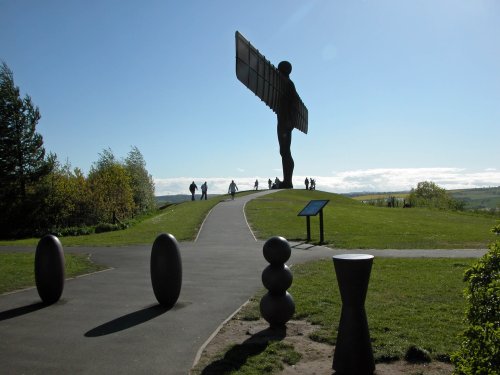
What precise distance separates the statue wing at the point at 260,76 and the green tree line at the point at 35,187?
1632 cm

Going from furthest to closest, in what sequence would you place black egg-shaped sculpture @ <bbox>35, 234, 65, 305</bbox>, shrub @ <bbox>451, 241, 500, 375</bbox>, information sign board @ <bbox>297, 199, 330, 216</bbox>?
information sign board @ <bbox>297, 199, 330, 216</bbox>
black egg-shaped sculpture @ <bbox>35, 234, 65, 305</bbox>
shrub @ <bbox>451, 241, 500, 375</bbox>

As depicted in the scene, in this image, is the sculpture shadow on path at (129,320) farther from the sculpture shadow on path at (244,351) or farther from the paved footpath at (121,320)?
the sculpture shadow on path at (244,351)

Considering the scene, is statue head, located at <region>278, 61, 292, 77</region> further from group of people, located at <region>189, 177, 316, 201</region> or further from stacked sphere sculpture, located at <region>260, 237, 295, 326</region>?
stacked sphere sculpture, located at <region>260, 237, 295, 326</region>

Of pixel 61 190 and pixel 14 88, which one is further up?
pixel 14 88

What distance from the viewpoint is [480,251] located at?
1387cm

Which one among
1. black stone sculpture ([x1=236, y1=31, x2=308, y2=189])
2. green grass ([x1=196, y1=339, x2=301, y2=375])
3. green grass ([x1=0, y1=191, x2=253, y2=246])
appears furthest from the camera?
black stone sculpture ([x1=236, y1=31, x2=308, y2=189])

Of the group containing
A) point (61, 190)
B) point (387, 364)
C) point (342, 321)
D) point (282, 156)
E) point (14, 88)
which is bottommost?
point (387, 364)

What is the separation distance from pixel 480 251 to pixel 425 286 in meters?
6.70

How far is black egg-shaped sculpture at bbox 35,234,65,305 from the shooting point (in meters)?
7.54

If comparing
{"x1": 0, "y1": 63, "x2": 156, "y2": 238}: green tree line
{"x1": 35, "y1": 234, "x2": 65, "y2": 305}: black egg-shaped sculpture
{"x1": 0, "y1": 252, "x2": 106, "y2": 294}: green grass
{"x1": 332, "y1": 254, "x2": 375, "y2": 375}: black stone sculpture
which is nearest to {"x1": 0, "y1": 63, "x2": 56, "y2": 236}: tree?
{"x1": 0, "y1": 63, "x2": 156, "y2": 238}: green tree line

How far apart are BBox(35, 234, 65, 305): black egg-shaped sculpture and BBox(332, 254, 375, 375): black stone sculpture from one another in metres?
5.15

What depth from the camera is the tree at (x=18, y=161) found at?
124 feet

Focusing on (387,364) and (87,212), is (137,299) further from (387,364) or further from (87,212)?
(87,212)

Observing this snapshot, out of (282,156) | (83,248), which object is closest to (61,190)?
(282,156)
